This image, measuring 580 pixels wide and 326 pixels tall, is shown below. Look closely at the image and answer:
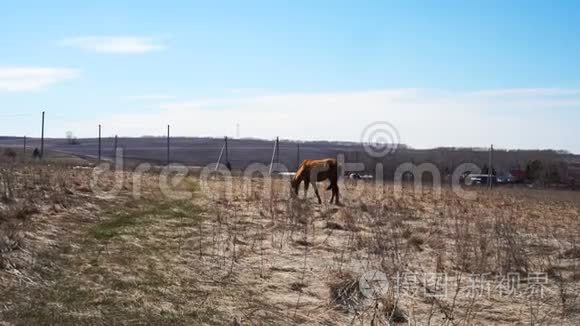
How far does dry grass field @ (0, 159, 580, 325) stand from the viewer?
629 centimetres

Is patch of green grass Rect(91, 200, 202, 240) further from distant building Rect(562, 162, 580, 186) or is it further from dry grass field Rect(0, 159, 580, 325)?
distant building Rect(562, 162, 580, 186)

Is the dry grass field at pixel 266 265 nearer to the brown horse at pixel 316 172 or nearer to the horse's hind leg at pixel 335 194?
the horse's hind leg at pixel 335 194

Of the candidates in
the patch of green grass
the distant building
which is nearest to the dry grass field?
the patch of green grass

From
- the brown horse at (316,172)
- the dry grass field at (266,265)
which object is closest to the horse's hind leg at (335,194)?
the brown horse at (316,172)

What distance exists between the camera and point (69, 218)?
10711mm

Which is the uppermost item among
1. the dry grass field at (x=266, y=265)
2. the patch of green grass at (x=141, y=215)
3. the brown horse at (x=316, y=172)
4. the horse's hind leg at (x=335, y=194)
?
the brown horse at (x=316, y=172)

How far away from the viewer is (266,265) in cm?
848

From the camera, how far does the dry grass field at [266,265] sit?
6.29 metres

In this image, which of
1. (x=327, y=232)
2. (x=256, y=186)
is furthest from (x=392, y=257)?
(x=256, y=186)

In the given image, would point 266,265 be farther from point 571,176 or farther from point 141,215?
point 571,176

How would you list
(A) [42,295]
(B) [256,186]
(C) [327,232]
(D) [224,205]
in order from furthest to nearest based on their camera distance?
1. (B) [256,186]
2. (D) [224,205]
3. (C) [327,232]
4. (A) [42,295]

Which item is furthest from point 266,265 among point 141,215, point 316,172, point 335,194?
point 316,172

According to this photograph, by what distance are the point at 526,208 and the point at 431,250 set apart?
8.66 metres

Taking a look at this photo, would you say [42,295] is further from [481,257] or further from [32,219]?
[481,257]
